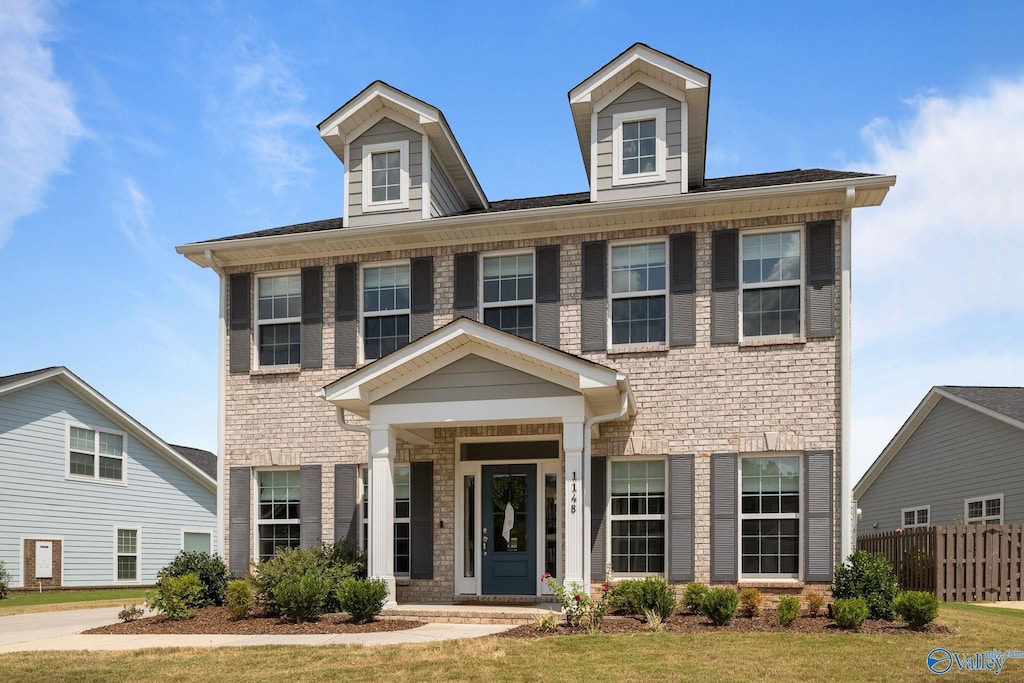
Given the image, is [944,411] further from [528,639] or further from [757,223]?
[528,639]

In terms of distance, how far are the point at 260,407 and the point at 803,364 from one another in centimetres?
888

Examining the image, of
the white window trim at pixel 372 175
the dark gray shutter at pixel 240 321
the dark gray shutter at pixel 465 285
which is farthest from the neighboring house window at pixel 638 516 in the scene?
the dark gray shutter at pixel 240 321

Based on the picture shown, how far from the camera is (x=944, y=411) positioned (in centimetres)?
2356

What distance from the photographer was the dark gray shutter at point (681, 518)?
539 inches

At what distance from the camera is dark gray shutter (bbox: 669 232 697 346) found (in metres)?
14.1

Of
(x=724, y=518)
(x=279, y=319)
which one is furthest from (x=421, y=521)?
(x=724, y=518)

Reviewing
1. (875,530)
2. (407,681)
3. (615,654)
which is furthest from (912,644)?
(875,530)

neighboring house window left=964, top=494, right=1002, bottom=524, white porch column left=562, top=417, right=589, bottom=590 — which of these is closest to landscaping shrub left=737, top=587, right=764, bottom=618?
white porch column left=562, top=417, right=589, bottom=590

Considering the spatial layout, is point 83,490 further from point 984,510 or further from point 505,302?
point 984,510

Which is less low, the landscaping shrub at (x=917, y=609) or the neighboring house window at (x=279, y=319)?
the neighboring house window at (x=279, y=319)

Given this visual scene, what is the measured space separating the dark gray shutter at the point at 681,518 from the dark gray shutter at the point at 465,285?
400 centimetres

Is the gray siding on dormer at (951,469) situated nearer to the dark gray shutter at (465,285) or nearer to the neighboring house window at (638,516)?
the neighboring house window at (638,516)

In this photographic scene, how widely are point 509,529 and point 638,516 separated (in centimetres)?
208

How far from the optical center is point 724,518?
13.7m
